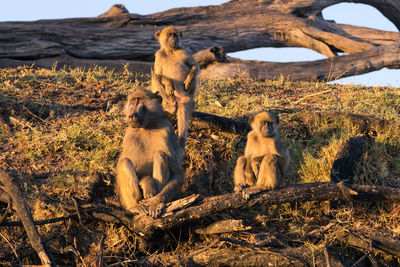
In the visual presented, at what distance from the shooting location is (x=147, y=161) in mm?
4320

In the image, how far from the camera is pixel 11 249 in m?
4.29

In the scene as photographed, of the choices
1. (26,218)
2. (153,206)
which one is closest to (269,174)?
(153,206)

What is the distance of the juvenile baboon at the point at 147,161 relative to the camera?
4.12 metres

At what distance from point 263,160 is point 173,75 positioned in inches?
90.1

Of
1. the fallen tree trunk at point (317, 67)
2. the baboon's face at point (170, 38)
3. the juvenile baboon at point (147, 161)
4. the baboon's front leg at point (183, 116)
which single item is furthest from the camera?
the fallen tree trunk at point (317, 67)

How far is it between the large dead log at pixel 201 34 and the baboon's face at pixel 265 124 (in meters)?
6.82

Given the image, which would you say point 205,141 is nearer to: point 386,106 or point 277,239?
point 277,239

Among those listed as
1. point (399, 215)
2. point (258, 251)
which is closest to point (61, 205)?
point (258, 251)

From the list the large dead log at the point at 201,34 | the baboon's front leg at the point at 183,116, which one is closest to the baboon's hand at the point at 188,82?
the baboon's front leg at the point at 183,116

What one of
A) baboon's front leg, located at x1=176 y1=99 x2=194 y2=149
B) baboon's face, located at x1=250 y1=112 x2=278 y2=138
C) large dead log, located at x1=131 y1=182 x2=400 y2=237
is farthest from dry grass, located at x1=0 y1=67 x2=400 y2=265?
baboon's face, located at x1=250 y1=112 x2=278 y2=138

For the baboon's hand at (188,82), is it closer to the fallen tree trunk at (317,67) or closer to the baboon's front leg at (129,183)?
the baboon's front leg at (129,183)

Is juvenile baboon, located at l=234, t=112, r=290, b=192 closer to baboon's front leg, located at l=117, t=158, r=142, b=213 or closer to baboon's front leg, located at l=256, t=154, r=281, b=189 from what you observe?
baboon's front leg, located at l=256, t=154, r=281, b=189

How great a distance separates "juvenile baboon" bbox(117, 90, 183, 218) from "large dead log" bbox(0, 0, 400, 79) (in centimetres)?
704

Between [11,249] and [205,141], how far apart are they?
2434 millimetres
